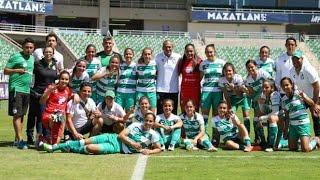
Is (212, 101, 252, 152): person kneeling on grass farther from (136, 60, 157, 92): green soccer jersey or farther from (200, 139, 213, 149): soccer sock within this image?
(136, 60, 157, 92): green soccer jersey

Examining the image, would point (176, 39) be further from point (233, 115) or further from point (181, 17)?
point (233, 115)

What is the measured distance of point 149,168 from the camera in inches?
317

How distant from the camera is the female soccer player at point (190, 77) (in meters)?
11.1

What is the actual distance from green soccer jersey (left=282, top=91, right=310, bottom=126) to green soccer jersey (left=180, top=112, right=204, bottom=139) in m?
1.47

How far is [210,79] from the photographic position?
11.1 meters

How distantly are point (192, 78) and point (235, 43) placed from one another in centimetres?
3574

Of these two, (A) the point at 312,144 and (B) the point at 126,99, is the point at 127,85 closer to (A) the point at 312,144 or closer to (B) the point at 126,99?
(B) the point at 126,99

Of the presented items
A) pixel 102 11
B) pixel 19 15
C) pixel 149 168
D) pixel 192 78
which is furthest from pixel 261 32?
pixel 149 168

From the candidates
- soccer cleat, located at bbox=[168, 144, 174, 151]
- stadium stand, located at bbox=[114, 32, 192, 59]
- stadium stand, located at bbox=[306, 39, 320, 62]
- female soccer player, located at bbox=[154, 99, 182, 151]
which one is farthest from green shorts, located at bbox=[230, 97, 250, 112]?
stadium stand, located at bbox=[306, 39, 320, 62]

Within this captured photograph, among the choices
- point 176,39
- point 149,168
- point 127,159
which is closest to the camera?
point 149,168

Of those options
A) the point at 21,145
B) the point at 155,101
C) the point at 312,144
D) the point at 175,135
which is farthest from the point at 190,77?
the point at 21,145

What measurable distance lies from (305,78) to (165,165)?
3518mm

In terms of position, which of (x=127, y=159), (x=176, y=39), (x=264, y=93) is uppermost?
(x=176, y=39)

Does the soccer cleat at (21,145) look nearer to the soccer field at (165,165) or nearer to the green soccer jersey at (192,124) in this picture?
the soccer field at (165,165)
